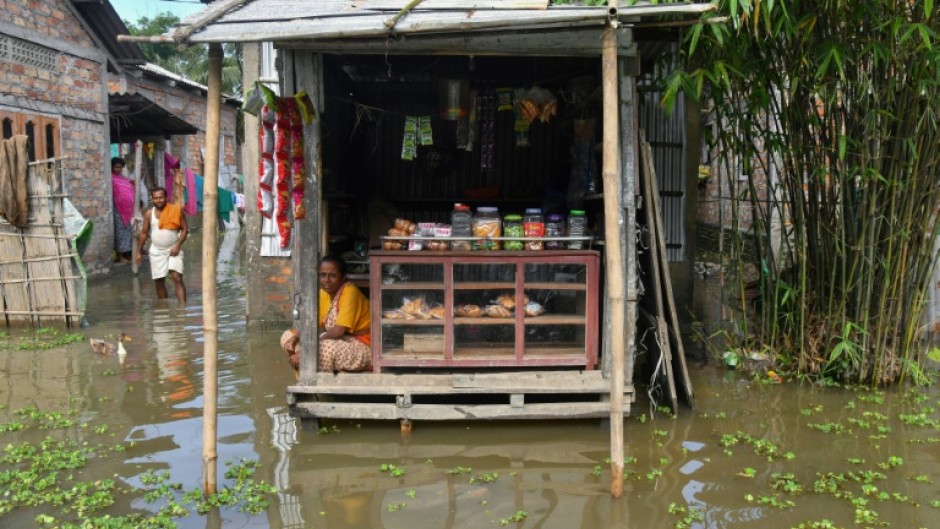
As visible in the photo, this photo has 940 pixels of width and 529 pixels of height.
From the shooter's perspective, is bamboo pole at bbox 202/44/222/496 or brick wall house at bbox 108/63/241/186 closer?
bamboo pole at bbox 202/44/222/496

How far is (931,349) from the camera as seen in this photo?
6.98 m

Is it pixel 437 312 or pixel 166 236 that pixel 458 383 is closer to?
pixel 437 312

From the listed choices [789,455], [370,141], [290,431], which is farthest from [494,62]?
[789,455]

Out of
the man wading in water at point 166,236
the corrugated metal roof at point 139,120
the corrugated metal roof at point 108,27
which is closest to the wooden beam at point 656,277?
the man wading in water at point 166,236

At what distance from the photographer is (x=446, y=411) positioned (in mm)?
5336

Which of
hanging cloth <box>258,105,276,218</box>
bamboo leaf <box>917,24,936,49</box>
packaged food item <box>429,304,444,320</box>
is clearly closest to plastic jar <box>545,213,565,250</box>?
packaged food item <box>429,304,444,320</box>

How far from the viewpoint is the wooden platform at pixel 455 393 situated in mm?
5332

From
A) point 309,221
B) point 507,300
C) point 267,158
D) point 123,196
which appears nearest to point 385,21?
point 309,221

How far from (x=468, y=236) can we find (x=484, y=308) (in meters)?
0.51

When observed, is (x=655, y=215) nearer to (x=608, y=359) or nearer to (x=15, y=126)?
(x=608, y=359)

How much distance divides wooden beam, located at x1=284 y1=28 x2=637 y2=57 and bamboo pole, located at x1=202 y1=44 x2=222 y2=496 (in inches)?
33.3

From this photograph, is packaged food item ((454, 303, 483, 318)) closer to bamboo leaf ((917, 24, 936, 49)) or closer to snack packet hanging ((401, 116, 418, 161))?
snack packet hanging ((401, 116, 418, 161))

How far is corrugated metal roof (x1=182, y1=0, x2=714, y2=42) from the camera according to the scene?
13.5 feet

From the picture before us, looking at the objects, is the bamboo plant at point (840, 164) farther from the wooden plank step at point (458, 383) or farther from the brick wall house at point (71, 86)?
the brick wall house at point (71, 86)
